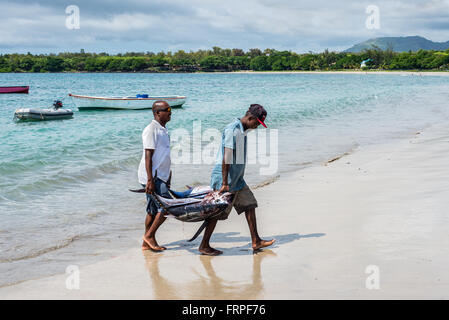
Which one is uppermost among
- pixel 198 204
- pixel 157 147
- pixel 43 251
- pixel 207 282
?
pixel 157 147

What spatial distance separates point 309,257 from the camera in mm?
5641

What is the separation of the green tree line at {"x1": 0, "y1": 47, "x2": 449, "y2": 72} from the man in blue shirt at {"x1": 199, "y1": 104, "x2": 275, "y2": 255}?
13666 centimetres

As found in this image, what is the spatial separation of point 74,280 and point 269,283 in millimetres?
2036

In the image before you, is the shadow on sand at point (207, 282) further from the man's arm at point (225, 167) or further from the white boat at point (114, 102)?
the white boat at point (114, 102)

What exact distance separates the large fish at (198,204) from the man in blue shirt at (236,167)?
0.30ft

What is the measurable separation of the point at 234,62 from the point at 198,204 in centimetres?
19596

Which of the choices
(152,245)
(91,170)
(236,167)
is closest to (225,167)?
(236,167)

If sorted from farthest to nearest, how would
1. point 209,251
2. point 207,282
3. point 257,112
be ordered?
point 209,251 < point 257,112 < point 207,282

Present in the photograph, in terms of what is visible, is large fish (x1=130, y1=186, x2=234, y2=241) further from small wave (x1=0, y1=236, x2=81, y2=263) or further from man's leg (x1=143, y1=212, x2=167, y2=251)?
small wave (x1=0, y1=236, x2=81, y2=263)

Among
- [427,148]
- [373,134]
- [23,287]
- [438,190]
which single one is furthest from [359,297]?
[373,134]

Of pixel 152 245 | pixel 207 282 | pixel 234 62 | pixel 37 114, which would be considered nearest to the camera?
pixel 207 282

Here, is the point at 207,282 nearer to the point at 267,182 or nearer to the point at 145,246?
the point at 145,246

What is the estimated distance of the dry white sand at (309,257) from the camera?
4.76 meters

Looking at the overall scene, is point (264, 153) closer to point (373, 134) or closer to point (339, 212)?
point (373, 134)
